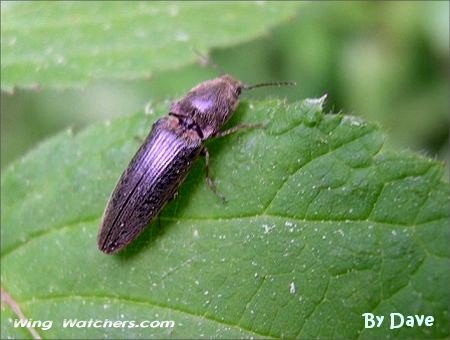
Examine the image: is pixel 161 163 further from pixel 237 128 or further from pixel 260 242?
pixel 260 242

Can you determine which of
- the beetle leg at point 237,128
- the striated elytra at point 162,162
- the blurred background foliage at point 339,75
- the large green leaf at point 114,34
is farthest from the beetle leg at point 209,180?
the blurred background foliage at point 339,75

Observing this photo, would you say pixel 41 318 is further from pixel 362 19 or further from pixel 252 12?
pixel 362 19

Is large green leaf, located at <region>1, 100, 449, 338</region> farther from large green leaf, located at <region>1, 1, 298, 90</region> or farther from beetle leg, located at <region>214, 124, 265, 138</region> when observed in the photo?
large green leaf, located at <region>1, 1, 298, 90</region>

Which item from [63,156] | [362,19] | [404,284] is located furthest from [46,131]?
[404,284]

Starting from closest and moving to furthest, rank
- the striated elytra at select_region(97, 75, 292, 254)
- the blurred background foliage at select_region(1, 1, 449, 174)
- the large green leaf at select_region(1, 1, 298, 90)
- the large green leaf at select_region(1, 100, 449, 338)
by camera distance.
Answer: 1. the large green leaf at select_region(1, 100, 449, 338)
2. the striated elytra at select_region(97, 75, 292, 254)
3. the large green leaf at select_region(1, 1, 298, 90)
4. the blurred background foliage at select_region(1, 1, 449, 174)

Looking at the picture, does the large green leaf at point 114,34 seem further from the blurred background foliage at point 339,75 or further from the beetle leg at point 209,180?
the blurred background foliage at point 339,75

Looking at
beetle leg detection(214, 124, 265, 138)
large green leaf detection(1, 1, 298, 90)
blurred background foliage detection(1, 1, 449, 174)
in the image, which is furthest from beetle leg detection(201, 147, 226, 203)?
blurred background foliage detection(1, 1, 449, 174)
